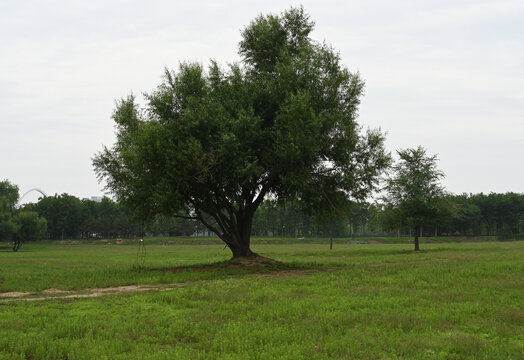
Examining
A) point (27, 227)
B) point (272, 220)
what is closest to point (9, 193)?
point (27, 227)

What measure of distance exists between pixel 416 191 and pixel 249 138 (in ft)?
128

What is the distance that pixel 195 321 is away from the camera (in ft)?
44.0

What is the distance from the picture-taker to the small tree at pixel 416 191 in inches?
2375

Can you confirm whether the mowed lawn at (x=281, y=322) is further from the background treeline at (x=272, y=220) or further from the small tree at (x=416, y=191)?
the background treeline at (x=272, y=220)

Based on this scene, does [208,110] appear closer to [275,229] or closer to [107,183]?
[107,183]

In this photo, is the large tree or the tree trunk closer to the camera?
the large tree

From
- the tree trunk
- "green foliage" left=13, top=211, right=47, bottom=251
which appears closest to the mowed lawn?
the tree trunk

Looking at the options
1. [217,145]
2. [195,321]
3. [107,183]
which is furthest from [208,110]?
[195,321]

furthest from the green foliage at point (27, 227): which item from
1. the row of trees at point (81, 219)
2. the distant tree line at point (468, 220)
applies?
the distant tree line at point (468, 220)

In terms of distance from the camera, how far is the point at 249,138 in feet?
97.2

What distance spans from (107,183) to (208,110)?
10.3 metres

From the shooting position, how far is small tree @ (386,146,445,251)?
6031 cm

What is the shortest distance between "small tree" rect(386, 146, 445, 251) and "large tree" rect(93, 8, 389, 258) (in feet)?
97.8

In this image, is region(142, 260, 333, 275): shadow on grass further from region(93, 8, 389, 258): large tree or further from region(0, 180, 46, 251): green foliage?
region(0, 180, 46, 251): green foliage
